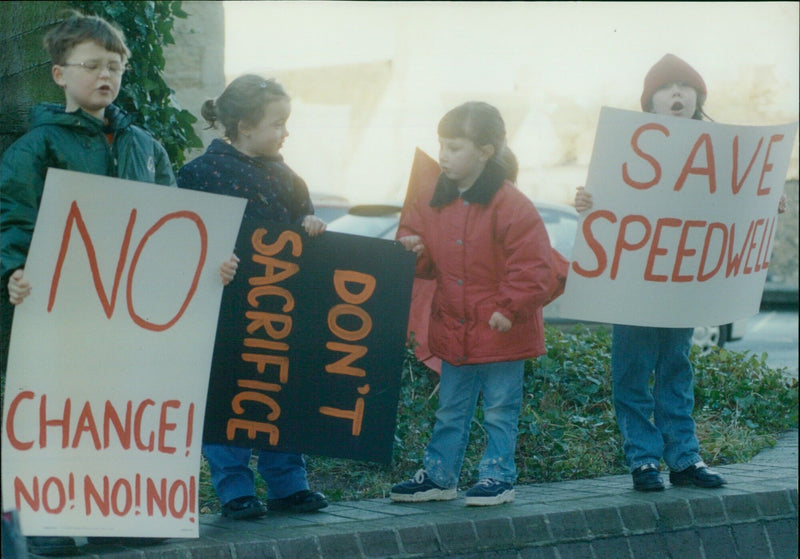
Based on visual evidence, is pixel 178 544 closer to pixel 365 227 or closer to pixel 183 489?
pixel 183 489

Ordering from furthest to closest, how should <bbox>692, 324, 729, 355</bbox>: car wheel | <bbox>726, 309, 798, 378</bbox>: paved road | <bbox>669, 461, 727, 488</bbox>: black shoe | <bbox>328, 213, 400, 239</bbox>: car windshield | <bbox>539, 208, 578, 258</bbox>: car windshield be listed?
<bbox>726, 309, 798, 378</bbox>: paved road < <bbox>692, 324, 729, 355</bbox>: car wheel < <bbox>539, 208, 578, 258</bbox>: car windshield < <bbox>328, 213, 400, 239</bbox>: car windshield < <bbox>669, 461, 727, 488</bbox>: black shoe

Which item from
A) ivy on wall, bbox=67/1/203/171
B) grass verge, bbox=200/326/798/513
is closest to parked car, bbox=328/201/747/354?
grass verge, bbox=200/326/798/513

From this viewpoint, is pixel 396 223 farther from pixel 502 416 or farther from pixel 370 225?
pixel 502 416

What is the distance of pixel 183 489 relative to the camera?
4090mm

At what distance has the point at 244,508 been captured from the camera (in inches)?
177

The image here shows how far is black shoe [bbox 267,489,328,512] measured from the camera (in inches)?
182

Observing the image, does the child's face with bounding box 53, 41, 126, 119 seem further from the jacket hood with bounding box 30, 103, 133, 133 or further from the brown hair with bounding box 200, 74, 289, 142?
the brown hair with bounding box 200, 74, 289, 142

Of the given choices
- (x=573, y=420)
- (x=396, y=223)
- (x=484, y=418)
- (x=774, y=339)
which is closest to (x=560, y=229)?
(x=396, y=223)

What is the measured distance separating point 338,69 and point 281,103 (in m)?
15.5

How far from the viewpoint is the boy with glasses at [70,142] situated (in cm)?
398

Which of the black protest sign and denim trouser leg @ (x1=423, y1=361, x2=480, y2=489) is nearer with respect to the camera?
the black protest sign

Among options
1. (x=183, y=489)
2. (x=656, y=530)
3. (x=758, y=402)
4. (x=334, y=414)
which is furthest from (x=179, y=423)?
(x=758, y=402)

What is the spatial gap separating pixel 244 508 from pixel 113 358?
830mm

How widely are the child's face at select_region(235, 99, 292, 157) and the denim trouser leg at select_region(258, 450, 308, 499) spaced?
1.12 meters
